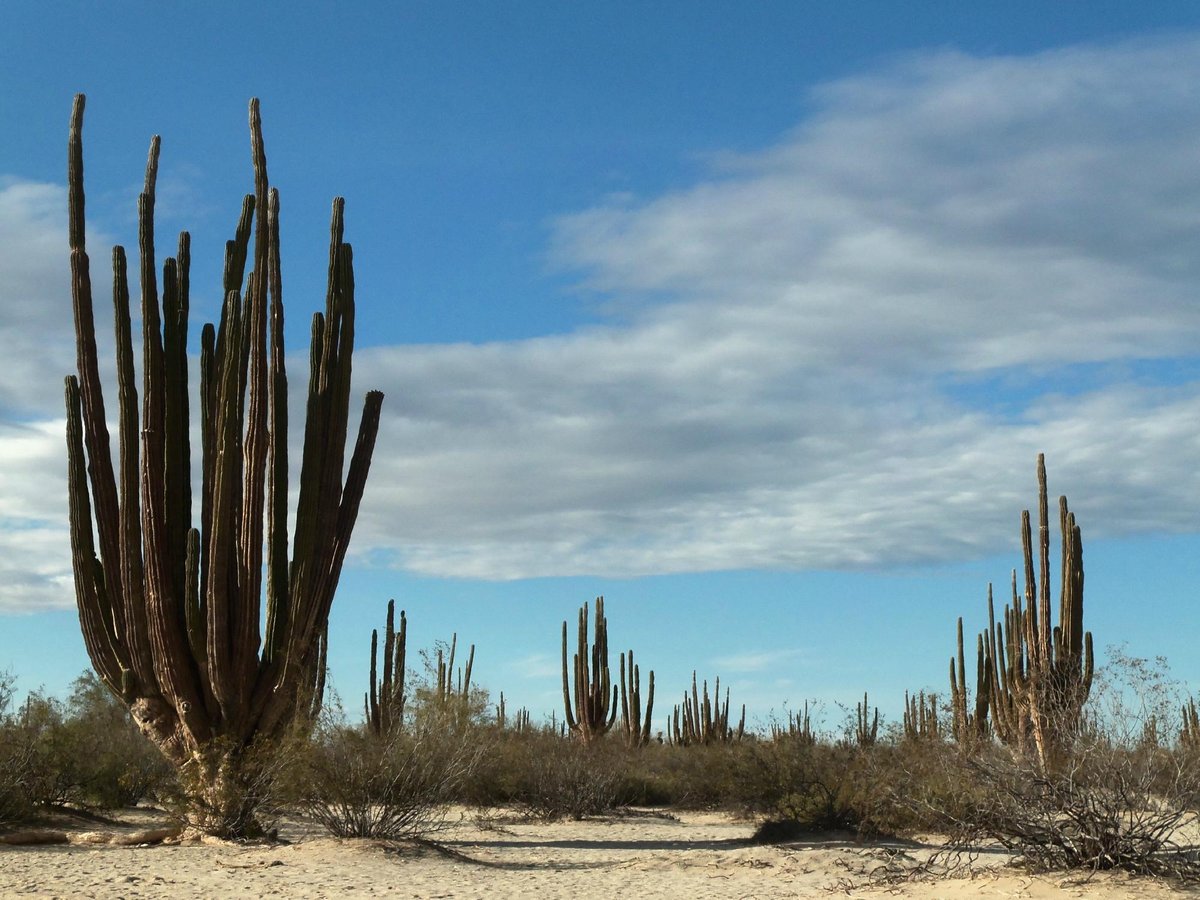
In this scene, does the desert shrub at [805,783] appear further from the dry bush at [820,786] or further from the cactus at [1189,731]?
the cactus at [1189,731]

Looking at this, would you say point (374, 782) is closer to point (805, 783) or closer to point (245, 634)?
point (245, 634)

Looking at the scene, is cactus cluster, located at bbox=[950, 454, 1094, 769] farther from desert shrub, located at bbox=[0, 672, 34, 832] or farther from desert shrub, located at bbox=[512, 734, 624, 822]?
desert shrub, located at bbox=[0, 672, 34, 832]

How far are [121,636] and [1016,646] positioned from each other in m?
16.7

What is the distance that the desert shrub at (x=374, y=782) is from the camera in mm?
15797

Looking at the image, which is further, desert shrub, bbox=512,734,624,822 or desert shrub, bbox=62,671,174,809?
desert shrub, bbox=512,734,624,822

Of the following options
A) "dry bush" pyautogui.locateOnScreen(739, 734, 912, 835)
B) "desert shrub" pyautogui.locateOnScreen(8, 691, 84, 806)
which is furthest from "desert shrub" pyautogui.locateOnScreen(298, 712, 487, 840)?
"dry bush" pyautogui.locateOnScreen(739, 734, 912, 835)

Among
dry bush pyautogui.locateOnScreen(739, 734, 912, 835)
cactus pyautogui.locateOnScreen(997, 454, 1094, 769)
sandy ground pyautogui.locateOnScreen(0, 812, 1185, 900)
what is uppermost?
cactus pyautogui.locateOnScreen(997, 454, 1094, 769)

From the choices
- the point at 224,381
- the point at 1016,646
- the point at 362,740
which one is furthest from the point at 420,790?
the point at 1016,646

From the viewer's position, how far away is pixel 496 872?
14562 millimetres

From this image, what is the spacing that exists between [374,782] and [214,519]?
12.8 ft

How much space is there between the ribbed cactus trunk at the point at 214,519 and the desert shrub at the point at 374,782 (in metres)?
0.81

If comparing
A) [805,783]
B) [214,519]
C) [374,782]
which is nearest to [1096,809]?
[374,782]

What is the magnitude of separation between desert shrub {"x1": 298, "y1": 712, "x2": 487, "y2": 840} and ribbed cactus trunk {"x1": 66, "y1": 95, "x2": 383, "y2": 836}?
81cm

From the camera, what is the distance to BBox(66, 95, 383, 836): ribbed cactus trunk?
656 inches
